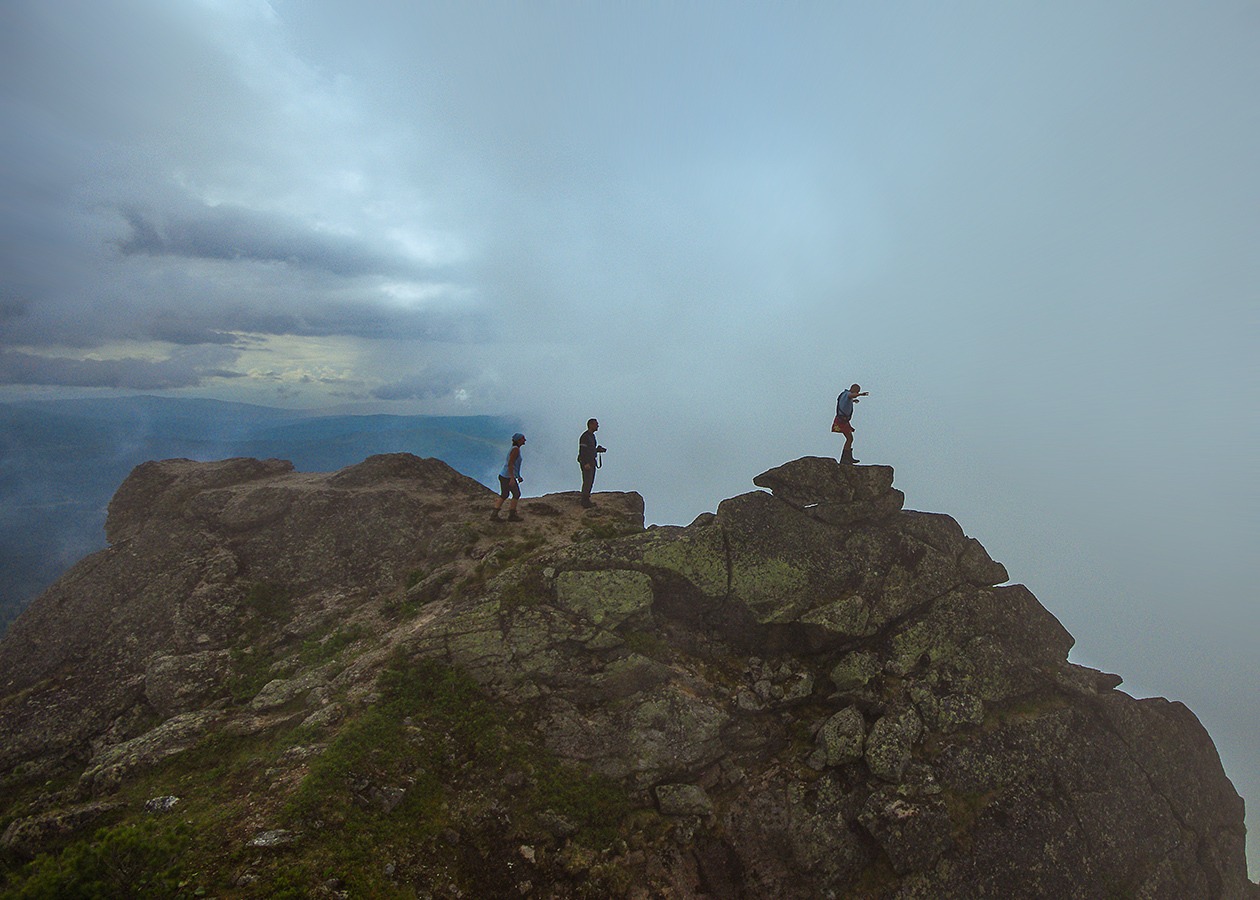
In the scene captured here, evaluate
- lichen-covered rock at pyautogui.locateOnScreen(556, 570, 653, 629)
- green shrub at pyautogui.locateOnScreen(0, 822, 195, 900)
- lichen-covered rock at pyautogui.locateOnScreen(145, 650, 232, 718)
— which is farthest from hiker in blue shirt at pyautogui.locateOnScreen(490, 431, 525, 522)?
green shrub at pyautogui.locateOnScreen(0, 822, 195, 900)

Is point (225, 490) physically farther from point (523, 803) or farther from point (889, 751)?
point (889, 751)

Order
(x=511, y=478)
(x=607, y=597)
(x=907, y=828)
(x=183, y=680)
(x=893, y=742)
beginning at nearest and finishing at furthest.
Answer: (x=907, y=828), (x=893, y=742), (x=183, y=680), (x=607, y=597), (x=511, y=478)

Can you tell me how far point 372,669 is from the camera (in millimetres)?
16531

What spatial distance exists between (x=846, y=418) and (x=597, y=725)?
1667cm

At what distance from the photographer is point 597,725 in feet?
53.4

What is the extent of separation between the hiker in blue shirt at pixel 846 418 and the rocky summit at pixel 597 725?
1.04 meters

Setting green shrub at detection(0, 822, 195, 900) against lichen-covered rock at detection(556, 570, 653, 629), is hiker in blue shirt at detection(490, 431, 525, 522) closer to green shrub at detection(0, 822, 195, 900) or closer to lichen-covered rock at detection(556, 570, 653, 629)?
lichen-covered rock at detection(556, 570, 653, 629)

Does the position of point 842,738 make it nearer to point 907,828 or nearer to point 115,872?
point 907,828

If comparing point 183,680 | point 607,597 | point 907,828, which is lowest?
point 907,828

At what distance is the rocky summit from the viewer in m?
12.5

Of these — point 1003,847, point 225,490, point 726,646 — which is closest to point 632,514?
point 726,646

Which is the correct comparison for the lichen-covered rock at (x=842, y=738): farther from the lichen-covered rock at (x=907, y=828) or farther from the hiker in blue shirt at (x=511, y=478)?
the hiker in blue shirt at (x=511, y=478)

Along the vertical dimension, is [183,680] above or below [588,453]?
below

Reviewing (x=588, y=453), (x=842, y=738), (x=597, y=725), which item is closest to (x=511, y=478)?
(x=588, y=453)
